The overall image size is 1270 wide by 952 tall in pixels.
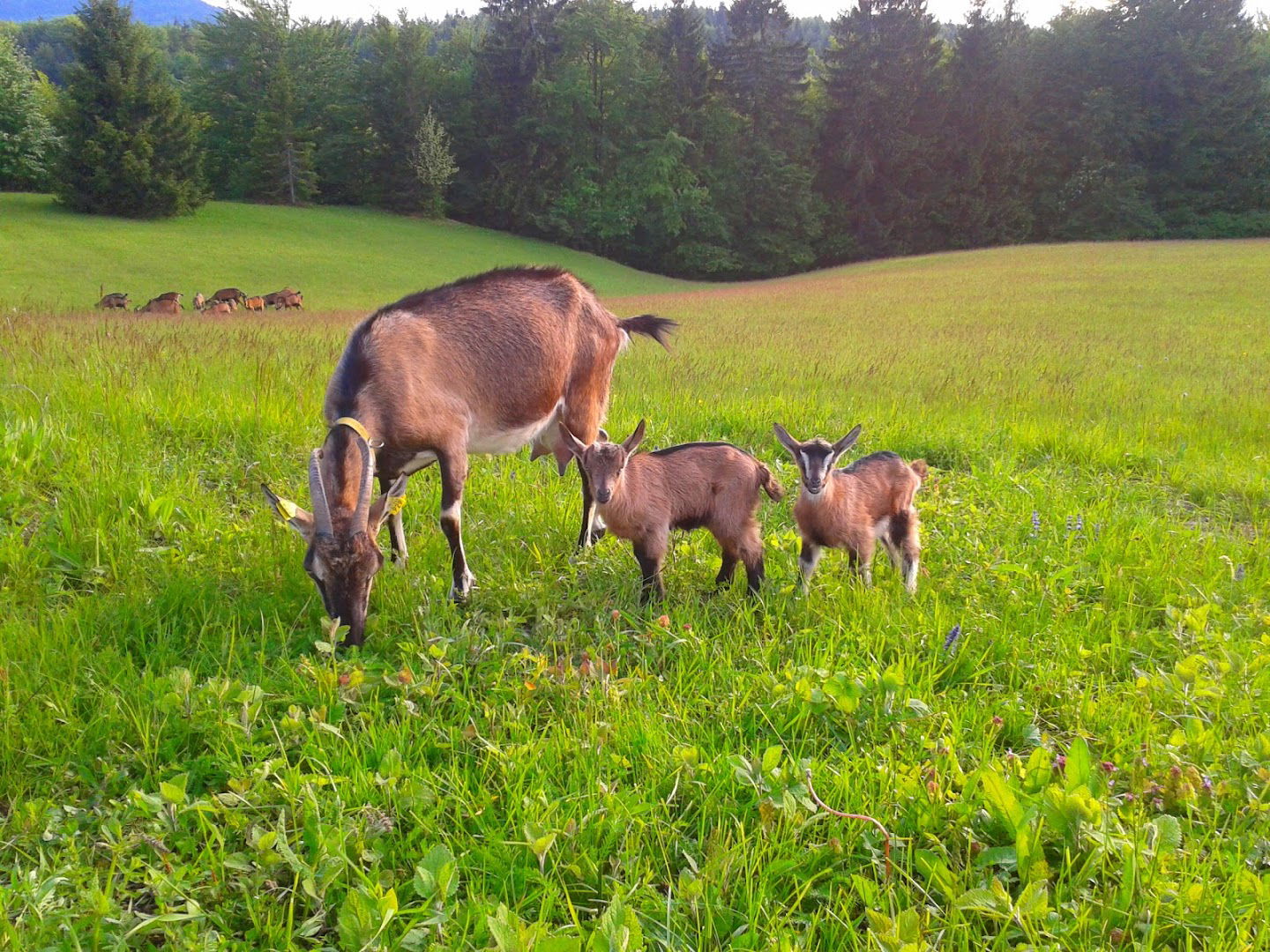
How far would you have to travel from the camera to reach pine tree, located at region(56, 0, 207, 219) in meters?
41.5

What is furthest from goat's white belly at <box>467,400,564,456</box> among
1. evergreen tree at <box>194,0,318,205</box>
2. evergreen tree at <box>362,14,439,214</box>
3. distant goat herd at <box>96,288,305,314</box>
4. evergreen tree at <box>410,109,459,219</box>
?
evergreen tree at <box>194,0,318,205</box>

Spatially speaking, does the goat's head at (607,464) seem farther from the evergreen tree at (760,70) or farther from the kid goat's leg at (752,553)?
the evergreen tree at (760,70)

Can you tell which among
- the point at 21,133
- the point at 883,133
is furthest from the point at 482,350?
the point at 883,133

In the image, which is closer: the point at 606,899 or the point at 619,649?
the point at 606,899

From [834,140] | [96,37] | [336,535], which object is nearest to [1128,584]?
[336,535]

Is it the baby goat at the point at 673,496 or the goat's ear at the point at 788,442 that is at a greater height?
the goat's ear at the point at 788,442

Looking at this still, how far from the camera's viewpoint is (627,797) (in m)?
2.52

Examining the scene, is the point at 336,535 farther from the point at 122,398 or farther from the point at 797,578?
the point at 122,398

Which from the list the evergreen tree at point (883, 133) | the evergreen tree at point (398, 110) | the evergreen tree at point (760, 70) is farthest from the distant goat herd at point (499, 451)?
the evergreen tree at point (760, 70)

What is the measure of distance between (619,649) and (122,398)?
4.74 m

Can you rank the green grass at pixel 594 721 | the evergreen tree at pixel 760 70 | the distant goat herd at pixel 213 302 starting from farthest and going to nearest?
the evergreen tree at pixel 760 70
the distant goat herd at pixel 213 302
the green grass at pixel 594 721

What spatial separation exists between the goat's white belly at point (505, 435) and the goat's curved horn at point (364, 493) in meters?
1.23

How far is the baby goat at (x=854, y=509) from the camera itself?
14.0 feet

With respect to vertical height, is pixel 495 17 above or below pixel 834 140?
above
